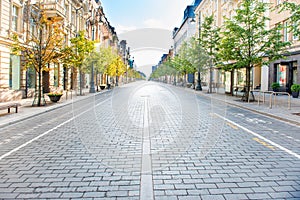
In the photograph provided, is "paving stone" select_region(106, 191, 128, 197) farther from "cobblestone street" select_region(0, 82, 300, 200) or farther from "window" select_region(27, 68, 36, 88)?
"window" select_region(27, 68, 36, 88)

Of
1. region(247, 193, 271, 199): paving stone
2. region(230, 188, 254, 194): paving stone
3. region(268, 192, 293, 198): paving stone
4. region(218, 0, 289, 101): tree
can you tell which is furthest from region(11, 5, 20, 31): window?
region(268, 192, 293, 198): paving stone

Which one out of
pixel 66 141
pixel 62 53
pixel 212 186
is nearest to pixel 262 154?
pixel 212 186

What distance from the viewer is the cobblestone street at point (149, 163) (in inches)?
160

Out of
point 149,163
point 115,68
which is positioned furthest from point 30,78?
point 115,68

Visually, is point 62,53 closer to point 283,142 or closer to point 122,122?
point 122,122

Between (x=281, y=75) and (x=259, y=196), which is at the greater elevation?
(x=281, y=75)

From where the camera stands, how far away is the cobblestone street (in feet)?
13.3

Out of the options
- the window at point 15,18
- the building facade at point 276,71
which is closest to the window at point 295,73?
the building facade at point 276,71

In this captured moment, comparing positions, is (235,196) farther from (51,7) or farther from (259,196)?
(51,7)

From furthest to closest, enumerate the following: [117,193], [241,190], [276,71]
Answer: [276,71]
[241,190]
[117,193]

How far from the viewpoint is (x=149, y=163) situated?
213 inches

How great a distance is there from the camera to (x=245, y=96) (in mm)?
20969

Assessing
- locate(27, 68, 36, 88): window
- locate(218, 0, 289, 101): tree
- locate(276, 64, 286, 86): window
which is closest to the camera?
locate(218, 0, 289, 101): tree

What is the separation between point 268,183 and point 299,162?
1660 mm
